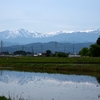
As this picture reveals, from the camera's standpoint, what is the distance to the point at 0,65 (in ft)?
146

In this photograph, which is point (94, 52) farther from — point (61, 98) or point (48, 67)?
point (61, 98)

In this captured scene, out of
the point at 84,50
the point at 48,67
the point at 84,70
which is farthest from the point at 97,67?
the point at 84,50

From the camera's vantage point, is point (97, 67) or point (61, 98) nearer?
point (61, 98)

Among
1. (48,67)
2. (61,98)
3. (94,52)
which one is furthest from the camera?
(94,52)

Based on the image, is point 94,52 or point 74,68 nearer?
point 74,68

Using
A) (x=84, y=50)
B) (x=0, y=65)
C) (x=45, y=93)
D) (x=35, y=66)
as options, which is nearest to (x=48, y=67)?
(x=35, y=66)

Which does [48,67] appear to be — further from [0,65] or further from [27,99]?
[27,99]

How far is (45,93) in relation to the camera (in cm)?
1719

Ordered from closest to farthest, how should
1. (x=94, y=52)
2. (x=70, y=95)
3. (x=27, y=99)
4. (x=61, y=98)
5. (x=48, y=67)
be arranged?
(x=27, y=99)
(x=61, y=98)
(x=70, y=95)
(x=48, y=67)
(x=94, y=52)

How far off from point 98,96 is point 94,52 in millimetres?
49091

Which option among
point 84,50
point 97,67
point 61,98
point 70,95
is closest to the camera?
point 61,98

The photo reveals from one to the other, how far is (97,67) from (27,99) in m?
24.6

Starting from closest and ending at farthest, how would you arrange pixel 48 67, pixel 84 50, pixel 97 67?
pixel 97 67 < pixel 48 67 < pixel 84 50

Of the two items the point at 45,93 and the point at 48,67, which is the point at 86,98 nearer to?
the point at 45,93
